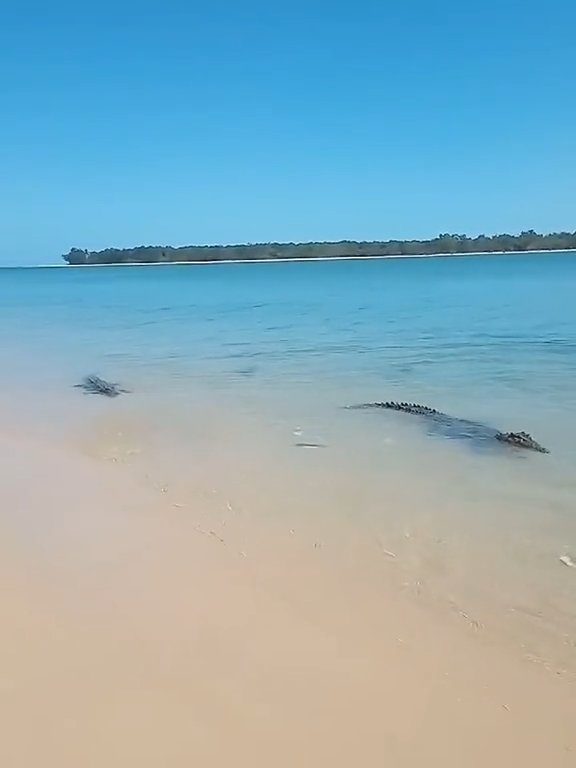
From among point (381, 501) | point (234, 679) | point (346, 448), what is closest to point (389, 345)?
point (346, 448)

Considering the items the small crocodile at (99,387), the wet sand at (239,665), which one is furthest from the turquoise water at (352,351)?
the wet sand at (239,665)

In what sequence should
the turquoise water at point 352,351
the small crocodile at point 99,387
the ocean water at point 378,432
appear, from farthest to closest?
the small crocodile at point 99,387
the turquoise water at point 352,351
the ocean water at point 378,432

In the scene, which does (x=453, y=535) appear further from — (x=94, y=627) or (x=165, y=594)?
(x=94, y=627)

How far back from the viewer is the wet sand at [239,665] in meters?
2.51

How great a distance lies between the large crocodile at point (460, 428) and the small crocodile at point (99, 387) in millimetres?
3916

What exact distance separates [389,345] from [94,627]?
12871 mm

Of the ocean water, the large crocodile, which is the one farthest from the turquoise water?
the large crocodile

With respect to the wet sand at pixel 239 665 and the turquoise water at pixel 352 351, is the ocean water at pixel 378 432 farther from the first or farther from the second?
the wet sand at pixel 239 665

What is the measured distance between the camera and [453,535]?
185 inches

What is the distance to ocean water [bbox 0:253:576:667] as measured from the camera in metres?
4.23

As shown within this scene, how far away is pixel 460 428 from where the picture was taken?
7680 millimetres

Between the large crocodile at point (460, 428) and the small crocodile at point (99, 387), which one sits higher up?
the large crocodile at point (460, 428)

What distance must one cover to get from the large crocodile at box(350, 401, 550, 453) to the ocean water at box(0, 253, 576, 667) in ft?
0.61

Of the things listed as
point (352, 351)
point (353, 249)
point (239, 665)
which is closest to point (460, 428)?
point (239, 665)
